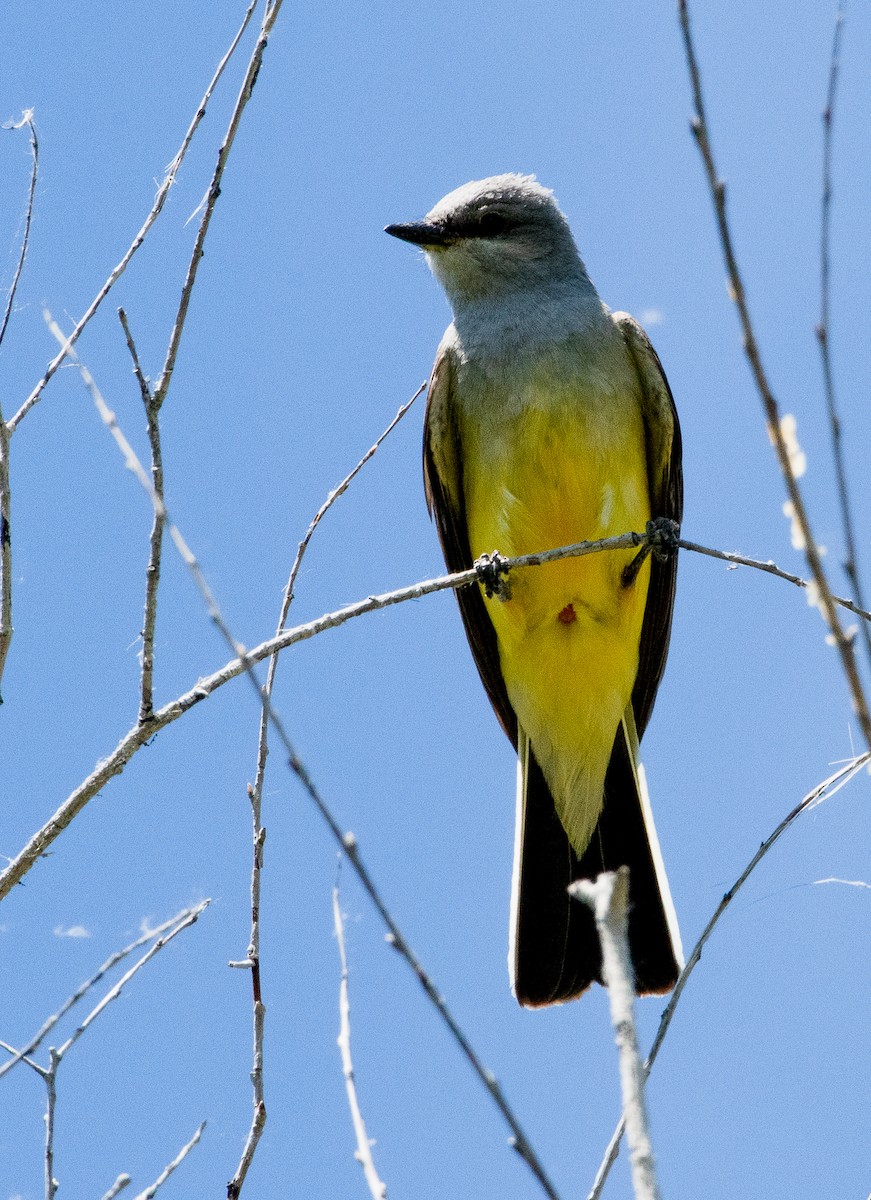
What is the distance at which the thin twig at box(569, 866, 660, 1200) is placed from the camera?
5.25 feet

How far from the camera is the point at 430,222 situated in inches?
248

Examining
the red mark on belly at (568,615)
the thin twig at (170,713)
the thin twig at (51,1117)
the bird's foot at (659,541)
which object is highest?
the bird's foot at (659,541)

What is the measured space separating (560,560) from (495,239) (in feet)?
5.84

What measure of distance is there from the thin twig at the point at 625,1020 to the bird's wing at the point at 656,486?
4.05m

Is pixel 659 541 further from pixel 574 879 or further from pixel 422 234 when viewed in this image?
pixel 422 234

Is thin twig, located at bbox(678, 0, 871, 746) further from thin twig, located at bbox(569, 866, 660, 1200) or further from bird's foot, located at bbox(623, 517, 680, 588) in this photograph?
bird's foot, located at bbox(623, 517, 680, 588)

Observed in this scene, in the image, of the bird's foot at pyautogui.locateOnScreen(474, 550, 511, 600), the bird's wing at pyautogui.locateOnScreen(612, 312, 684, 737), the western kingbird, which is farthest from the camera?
the bird's wing at pyautogui.locateOnScreen(612, 312, 684, 737)

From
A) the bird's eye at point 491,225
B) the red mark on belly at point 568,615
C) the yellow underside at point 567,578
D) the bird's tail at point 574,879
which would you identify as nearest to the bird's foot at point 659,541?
the yellow underside at point 567,578

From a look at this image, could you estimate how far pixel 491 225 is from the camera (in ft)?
20.8

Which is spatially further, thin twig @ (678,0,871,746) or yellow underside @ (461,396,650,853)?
yellow underside @ (461,396,650,853)

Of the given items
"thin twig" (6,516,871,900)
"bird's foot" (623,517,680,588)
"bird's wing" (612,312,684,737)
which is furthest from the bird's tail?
"thin twig" (6,516,871,900)

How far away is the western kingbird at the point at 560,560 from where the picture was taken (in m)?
5.11

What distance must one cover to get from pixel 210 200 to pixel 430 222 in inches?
128

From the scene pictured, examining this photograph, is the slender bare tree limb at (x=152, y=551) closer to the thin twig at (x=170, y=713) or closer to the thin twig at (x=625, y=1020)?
the thin twig at (x=170, y=713)
